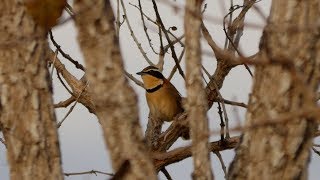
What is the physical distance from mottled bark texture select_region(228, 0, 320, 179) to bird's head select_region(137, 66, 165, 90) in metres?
4.43

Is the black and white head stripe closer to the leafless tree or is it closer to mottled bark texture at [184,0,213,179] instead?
the leafless tree

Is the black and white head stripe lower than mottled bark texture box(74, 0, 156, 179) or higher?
higher

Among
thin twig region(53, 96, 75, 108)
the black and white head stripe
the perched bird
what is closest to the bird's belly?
the perched bird

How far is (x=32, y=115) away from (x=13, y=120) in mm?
79

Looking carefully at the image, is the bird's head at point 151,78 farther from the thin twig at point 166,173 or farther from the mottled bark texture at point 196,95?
the mottled bark texture at point 196,95

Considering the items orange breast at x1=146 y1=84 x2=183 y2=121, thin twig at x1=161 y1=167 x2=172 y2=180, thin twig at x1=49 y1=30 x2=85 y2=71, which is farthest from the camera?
orange breast at x1=146 y1=84 x2=183 y2=121

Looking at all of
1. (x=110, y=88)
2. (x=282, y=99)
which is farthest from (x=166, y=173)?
(x=110, y=88)

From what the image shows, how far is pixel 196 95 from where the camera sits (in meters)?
2.50

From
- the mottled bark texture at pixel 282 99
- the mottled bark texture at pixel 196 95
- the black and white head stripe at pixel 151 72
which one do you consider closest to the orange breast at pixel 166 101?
the black and white head stripe at pixel 151 72

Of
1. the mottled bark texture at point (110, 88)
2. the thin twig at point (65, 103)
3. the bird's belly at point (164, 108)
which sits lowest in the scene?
the mottled bark texture at point (110, 88)

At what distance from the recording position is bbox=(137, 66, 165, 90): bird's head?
7248 mm

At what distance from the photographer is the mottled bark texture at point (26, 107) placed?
114 inches

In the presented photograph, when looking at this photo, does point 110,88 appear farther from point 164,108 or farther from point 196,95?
point 164,108

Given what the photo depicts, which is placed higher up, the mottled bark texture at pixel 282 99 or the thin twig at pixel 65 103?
the thin twig at pixel 65 103
